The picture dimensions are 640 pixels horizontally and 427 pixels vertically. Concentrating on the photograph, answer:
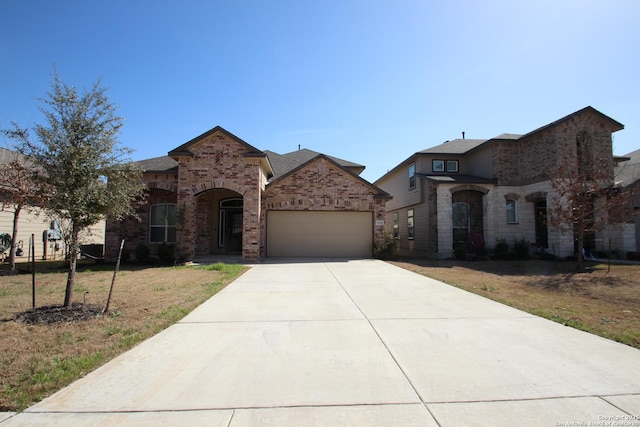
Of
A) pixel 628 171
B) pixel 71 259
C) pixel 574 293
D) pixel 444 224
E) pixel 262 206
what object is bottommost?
pixel 574 293

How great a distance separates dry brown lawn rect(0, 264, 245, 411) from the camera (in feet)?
11.6

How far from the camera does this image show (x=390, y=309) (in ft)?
21.1

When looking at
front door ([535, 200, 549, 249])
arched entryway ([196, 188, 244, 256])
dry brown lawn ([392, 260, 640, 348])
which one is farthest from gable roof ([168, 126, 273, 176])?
front door ([535, 200, 549, 249])

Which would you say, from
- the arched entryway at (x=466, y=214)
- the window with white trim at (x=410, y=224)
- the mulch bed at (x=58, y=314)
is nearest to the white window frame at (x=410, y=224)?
the window with white trim at (x=410, y=224)

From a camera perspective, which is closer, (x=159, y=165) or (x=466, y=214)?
(x=159, y=165)

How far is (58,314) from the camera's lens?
5902mm

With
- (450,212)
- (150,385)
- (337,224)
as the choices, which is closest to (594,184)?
(450,212)

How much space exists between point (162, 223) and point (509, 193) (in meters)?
17.9

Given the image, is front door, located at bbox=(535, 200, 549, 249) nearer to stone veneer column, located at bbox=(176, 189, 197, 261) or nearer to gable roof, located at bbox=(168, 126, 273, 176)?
gable roof, located at bbox=(168, 126, 273, 176)

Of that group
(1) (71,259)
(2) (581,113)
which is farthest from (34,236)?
(2) (581,113)

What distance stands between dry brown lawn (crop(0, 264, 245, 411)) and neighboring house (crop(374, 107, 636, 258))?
12.4 meters

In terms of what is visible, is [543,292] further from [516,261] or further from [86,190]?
[86,190]

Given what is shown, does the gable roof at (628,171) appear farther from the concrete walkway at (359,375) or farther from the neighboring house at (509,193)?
the concrete walkway at (359,375)

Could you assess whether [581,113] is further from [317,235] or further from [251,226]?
[251,226]
